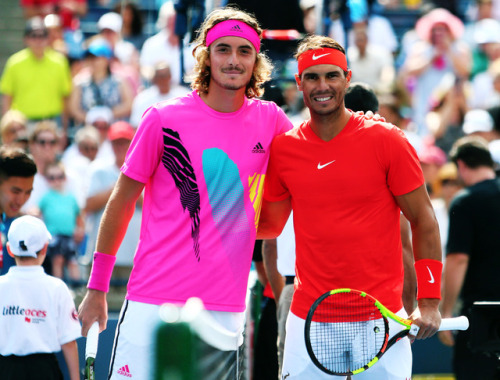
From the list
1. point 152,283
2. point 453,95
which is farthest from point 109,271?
point 453,95

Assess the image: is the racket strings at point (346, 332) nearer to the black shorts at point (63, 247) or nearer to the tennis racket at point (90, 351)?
the tennis racket at point (90, 351)

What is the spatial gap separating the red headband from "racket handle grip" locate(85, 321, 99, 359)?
1.53 m

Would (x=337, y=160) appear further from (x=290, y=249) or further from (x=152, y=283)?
(x=290, y=249)

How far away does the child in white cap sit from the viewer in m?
5.49

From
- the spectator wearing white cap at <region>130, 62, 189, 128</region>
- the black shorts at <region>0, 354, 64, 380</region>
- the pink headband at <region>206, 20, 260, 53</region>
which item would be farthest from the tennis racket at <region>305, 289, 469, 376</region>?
the spectator wearing white cap at <region>130, 62, 189, 128</region>

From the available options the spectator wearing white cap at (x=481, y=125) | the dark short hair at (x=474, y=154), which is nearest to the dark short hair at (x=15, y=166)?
the dark short hair at (x=474, y=154)

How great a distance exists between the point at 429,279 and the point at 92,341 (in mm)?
1544

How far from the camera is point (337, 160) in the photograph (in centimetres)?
426

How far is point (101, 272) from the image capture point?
4.39 m

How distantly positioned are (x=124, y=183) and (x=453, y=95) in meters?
6.62

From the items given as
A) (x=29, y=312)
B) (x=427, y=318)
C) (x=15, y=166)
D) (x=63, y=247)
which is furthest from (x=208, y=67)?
(x=63, y=247)

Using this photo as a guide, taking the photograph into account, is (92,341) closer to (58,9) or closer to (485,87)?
(485,87)

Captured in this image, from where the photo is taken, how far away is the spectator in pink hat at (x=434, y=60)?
1080cm

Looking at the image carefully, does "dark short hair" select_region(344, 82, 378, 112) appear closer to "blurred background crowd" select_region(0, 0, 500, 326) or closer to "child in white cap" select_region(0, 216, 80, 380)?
"child in white cap" select_region(0, 216, 80, 380)
